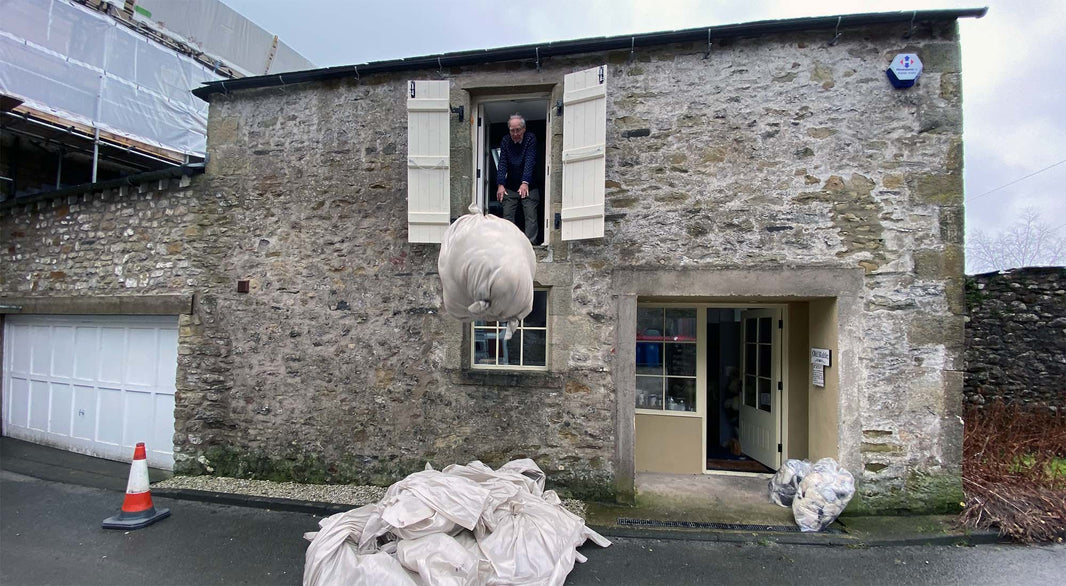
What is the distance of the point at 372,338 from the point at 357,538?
82.5 inches

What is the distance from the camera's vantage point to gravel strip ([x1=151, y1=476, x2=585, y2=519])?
4.48m

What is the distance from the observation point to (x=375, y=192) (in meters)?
4.91

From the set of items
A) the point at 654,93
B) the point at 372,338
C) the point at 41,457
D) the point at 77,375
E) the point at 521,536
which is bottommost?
the point at 41,457

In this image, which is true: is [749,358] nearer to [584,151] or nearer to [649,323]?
[649,323]

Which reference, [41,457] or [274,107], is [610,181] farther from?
[41,457]

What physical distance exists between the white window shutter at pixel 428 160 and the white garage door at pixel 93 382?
3363 mm

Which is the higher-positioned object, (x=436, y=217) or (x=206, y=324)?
(x=436, y=217)


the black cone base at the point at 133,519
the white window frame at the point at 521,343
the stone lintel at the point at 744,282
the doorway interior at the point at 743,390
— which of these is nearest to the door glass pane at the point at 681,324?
the stone lintel at the point at 744,282

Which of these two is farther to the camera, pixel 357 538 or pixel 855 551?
pixel 855 551

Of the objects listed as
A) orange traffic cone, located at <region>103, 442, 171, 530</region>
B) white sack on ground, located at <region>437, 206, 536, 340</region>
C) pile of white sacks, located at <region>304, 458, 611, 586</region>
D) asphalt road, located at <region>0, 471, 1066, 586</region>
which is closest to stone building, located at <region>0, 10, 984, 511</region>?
asphalt road, located at <region>0, 471, 1066, 586</region>

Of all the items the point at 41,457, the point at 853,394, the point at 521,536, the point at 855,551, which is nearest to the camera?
the point at 521,536

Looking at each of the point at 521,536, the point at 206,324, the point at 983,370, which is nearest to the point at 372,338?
the point at 206,324

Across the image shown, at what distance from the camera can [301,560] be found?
3514 millimetres

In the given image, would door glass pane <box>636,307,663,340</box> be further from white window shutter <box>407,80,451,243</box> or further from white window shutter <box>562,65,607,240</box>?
white window shutter <box>407,80,451,243</box>
